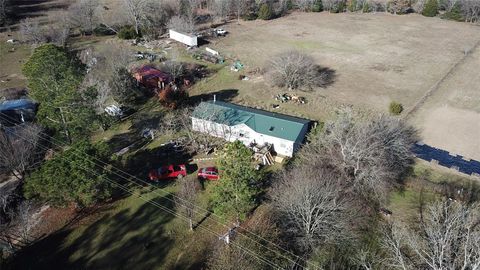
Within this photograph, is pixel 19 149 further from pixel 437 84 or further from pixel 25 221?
pixel 437 84

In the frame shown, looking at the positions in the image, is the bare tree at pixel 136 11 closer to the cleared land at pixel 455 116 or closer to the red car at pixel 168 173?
the red car at pixel 168 173

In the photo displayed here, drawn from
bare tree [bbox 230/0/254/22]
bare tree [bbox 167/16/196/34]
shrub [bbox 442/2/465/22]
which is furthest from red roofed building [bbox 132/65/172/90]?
shrub [bbox 442/2/465/22]

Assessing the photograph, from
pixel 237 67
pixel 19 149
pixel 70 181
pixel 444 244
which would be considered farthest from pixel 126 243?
pixel 237 67

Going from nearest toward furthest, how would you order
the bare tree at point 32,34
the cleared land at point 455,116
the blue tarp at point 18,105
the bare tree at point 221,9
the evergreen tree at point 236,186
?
1. the evergreen tree at point 236,186
2. the cleared land at point 455,116
3. the blue tarp at point 18,105
4. the bare tree at point 32,34
5. the bare tree at point 221,9

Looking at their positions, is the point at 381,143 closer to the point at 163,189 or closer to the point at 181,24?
the point at 163,189

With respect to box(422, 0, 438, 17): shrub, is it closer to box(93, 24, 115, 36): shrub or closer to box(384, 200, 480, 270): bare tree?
box(93, 24, 115, 36): shrub

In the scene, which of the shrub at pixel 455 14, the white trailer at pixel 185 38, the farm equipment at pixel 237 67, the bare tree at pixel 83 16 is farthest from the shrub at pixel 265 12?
the shrub at pixel 455 14

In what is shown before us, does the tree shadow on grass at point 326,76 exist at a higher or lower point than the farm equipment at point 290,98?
higher
